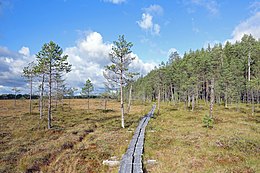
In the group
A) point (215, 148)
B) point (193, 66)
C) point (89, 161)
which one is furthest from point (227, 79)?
point (89, 161)

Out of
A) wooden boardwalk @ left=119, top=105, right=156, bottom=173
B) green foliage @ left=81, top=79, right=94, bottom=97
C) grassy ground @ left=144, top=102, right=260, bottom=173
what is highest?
green foliage @ left=81, top=79, right=94, bottom=97

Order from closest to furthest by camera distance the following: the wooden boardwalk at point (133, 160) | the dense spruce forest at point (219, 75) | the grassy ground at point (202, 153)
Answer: the wooden boardwalk at point (133, 160)
the grassy ground at point (202, 153)
the dense spruce forest at point (219, 75)

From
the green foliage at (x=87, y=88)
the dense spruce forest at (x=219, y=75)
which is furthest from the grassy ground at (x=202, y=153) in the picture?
the green foliage at (x=87, y=88)

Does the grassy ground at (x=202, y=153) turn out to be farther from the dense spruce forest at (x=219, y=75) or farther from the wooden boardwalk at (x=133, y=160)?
the dense spruce forest at (x=219, y=75)

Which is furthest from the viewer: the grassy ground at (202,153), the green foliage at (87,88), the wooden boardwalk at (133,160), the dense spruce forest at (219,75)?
the green foliage at (87,88)

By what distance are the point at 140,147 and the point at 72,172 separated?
697cm

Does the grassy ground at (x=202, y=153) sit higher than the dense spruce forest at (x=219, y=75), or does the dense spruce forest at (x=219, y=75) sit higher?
the dense spruce forest at (x=219, y=75)

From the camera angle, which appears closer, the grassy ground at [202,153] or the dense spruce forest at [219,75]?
the grassy ground at [202,153]

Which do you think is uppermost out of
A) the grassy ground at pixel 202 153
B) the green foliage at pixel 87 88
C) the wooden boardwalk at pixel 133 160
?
the green foliage at pixel 87 88

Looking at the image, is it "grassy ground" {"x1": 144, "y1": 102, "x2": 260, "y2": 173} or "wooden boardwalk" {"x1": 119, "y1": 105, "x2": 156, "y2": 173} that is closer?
"wooden boardwalk" {"x1": 119, "y1": 105, "x2": 156, "y2": 173}

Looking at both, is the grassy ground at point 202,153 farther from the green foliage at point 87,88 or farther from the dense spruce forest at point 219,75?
the green foliage at point 87,88

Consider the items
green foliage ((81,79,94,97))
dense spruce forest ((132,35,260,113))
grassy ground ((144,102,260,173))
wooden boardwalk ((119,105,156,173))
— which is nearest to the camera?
wooden boardwalk ((119,105,156,173))

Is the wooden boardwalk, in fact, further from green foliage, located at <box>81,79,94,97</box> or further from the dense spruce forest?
green foliage, located at <box>81,79,94,97</box>

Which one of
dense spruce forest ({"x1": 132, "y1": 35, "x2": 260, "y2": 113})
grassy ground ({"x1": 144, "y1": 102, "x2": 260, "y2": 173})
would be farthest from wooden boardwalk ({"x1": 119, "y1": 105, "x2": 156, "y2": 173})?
dense spruce forest ({"x1": 132, "y1": 35, "x2": 260, "y2": 113})
